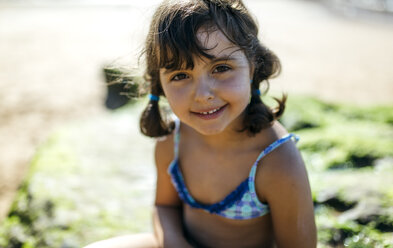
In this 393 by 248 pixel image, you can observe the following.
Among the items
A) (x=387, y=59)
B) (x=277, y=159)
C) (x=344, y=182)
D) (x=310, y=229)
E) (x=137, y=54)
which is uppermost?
(x=137, y=54)

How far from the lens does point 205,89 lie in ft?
5.36

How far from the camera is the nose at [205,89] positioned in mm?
1632

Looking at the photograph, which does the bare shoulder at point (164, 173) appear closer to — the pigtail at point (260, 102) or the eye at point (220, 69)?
the pigtail at point (260, 102)

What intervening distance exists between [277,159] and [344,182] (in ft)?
3.22

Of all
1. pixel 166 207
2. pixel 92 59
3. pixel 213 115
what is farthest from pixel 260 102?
pixel 92 59

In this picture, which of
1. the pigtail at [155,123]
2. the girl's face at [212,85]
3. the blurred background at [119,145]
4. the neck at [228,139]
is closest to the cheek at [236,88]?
the girl's face at [212,85]

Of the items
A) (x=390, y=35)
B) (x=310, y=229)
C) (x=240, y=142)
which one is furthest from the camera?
(x=390, y=35)

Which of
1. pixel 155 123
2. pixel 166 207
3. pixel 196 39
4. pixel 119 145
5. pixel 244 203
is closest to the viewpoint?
pixel 196 39

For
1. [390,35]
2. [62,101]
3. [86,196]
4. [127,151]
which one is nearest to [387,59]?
[390,35]

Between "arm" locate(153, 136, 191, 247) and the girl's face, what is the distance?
0.45 meters

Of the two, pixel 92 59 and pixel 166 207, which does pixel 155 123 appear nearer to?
pixel 166 207

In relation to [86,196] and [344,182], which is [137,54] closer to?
[86,196]

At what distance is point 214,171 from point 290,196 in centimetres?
39

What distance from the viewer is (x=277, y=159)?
5.79 feet
